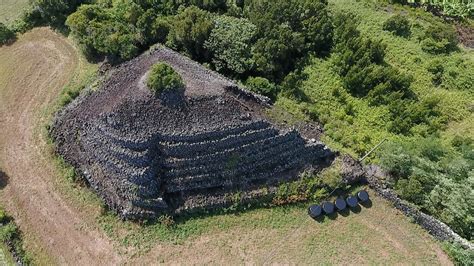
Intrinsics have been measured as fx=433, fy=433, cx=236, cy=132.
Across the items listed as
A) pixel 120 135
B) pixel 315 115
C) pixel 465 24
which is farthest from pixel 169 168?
pixel 465 24

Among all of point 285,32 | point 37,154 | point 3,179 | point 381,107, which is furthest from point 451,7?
point 3,179

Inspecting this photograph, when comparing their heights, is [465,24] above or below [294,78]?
above

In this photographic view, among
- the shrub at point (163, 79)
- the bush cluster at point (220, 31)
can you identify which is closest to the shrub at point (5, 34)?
the bush cluster at point (220, 31)

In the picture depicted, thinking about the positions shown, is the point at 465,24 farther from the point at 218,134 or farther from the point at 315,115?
the point at 218,134

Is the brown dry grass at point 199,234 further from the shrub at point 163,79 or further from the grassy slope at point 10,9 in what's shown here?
the grassy slope at point 10,9

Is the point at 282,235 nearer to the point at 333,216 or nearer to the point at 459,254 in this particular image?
the point at 333,216

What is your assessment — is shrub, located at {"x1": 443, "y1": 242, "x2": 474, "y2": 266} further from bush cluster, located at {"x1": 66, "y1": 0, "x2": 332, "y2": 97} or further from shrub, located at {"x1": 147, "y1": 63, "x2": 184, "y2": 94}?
shrub, located at {"x1": 147, "y1": 63, "x2": 184, "y2": 94}
